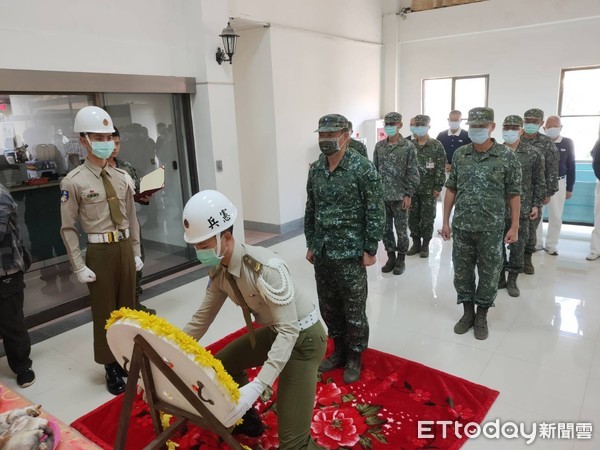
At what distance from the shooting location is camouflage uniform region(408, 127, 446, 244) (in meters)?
4.86

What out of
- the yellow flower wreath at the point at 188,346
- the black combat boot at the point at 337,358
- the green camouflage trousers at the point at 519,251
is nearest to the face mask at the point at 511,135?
the green camouflage trousers at the point at 519,251

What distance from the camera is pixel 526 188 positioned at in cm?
399

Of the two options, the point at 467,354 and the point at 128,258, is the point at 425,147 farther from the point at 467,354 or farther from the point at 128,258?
the point at 128,258

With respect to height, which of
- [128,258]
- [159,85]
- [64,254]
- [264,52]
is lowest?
[64,254]

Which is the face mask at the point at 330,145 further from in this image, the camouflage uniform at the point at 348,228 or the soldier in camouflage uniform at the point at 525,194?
the soldier in camouflage uniform at the point at 525,194

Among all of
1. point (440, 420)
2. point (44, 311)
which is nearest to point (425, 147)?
point (440, 420)

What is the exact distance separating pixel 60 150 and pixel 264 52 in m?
2.96

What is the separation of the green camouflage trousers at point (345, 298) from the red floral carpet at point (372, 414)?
0.92 feet

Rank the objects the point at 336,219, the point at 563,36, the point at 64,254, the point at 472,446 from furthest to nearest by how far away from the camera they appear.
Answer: the point at 563,36
the point at 64,254
the point at 336,219
the point at 472,446

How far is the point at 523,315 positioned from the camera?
11.6ft

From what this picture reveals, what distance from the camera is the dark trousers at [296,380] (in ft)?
5.87

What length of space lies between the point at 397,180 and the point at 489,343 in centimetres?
196

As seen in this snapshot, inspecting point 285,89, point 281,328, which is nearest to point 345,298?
point 281,328

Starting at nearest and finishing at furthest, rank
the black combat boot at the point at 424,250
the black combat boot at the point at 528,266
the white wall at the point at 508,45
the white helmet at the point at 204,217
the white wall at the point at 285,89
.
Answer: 1. the white helmet at the point at 204,217
2. the black combat boot at the point at 528,266
3. the black combat boot at the point at 424,250
4. the white wall at the point at 285,89
5. the white wall at the point at 508,45
